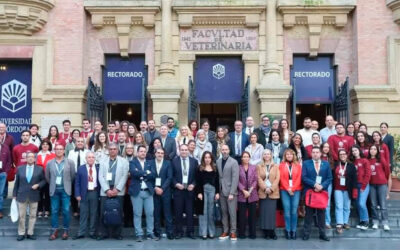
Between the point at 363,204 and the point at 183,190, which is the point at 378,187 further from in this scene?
the point at 183,190

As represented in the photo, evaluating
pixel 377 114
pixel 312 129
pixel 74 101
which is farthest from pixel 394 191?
pixel 74 101

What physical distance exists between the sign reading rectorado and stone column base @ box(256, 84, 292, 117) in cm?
160

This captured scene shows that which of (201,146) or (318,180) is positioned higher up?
(201,146)

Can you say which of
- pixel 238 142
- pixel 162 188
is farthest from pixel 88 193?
pixel 238 142

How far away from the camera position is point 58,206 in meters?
9.55

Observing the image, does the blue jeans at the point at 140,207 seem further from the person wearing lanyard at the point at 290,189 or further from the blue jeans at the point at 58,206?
the person wearing lanyard at the point at 290,189

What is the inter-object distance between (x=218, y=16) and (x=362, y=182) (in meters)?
7.11

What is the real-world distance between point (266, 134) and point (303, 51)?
473 centimetres

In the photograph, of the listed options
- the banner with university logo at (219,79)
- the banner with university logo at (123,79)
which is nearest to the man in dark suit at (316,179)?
the banner with university logo at (219,79)

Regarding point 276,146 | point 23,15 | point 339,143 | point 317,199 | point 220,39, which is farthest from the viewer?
point 220,39

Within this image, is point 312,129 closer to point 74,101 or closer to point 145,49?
point 145,49

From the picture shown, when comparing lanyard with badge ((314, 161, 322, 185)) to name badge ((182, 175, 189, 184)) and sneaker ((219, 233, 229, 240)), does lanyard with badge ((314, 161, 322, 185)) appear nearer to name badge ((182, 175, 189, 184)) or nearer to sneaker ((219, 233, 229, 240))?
sneaker ((219, 233, 229, 240))

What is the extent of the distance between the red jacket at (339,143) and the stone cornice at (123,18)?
23.2 feet

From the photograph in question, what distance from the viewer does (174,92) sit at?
44.6 ft
